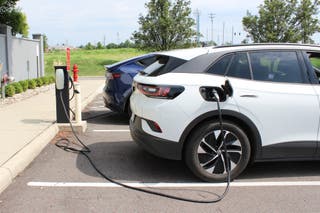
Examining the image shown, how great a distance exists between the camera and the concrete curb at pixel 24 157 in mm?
4883

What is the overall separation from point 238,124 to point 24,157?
9.43ft

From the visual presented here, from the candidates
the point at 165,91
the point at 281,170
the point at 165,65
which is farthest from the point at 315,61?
the point at 165,91

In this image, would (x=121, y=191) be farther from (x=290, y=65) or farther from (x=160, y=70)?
(x=290, y=65)

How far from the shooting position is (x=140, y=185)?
4.94m

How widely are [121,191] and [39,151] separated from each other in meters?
2.13

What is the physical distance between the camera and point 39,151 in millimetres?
6328

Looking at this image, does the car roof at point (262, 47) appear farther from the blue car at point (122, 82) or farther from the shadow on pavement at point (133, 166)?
the blue car at point (122, 82)

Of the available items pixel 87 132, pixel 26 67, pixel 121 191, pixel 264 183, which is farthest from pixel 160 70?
pixel 26 67

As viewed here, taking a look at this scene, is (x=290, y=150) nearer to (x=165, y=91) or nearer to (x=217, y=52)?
(x=217, y=52)

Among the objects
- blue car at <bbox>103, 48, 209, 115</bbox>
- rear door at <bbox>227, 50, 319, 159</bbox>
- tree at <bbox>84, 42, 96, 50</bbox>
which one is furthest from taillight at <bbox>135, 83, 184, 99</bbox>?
tree at <bbox>84, 42, 96, 50</bbox>

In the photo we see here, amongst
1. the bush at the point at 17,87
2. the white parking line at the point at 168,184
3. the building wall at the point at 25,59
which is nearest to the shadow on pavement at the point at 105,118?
the bush at the point at 17,87

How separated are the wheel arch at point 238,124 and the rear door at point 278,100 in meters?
0.06

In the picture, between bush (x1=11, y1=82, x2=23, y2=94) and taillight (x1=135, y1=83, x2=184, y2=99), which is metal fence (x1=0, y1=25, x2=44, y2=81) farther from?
taillight (x1=135, y1=83, x2=184, y2=99)

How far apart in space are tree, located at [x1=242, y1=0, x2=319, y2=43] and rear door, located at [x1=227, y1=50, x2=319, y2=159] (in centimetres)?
2364
